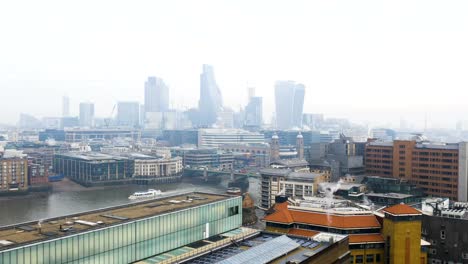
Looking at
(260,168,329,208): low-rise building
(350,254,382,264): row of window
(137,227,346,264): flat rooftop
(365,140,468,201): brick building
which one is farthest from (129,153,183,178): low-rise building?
(137,227,346,264): flat rooftop

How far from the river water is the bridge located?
1519 mm

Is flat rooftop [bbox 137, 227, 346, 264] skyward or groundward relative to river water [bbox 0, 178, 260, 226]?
skyward

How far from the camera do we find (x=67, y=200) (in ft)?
198

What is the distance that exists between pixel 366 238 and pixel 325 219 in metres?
2.28

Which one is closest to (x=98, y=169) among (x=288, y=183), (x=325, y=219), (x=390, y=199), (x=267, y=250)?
(x=288, y=183)

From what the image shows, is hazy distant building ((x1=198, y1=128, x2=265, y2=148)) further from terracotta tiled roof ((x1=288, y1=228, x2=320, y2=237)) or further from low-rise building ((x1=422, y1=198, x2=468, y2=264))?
terracotta tiled roof ((x1=288, y1=228, x2=320, y2=237))

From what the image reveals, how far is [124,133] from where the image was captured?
158250 mm

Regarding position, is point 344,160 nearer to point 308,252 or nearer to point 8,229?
point 308,252

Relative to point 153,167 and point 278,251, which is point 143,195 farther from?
point 278,251

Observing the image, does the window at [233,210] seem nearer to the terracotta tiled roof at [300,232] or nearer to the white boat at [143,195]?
the terracotta tiled roof at [300,232]

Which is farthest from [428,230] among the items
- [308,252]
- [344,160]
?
→ [344,160]

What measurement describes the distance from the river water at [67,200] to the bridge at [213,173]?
4.98 ft

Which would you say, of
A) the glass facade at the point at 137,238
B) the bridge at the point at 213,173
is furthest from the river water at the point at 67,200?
the glass facade at the point at 137,238

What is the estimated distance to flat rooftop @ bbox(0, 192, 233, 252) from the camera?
1659 cm
